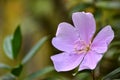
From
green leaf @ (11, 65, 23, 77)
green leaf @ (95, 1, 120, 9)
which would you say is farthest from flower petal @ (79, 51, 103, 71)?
green leaf @ (95, 1, 120, 9)

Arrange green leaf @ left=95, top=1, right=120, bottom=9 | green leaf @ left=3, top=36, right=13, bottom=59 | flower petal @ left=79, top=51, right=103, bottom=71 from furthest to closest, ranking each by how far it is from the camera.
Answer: green leaf @ left=95, top=1, right=120, bottom=9 < green leaf @ left=3, top=36, right=13, bottom=59 < flower petal @ left=79, top=51, right=103, bottom=71

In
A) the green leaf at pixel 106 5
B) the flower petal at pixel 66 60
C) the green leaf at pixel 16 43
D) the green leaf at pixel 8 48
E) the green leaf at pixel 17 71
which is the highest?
the flower petal at pixel 66 60

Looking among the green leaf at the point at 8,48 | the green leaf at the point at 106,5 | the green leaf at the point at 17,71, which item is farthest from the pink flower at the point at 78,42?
the green leaf at the point at 106,5

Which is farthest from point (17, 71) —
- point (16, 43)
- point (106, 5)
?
point (106, 5)

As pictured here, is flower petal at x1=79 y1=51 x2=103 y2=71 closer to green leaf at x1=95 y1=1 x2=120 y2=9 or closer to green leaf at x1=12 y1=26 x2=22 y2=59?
green leaf at x1=12 y1=26 x2=22 y2=59

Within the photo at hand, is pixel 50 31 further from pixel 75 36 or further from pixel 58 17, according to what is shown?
pixel 75 36

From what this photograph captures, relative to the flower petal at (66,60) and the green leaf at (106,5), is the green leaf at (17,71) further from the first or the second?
the green leaf at (106,5)

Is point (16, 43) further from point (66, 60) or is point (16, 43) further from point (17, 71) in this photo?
point (66, 60)
